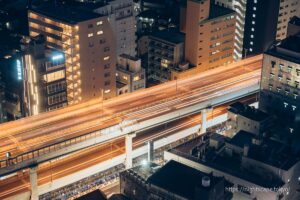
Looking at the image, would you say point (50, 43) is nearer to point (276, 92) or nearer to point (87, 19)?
point (87, 19)

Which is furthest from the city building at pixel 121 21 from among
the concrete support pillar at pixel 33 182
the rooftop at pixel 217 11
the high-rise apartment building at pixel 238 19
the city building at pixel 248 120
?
the concrete support pillar at pixel 33 182

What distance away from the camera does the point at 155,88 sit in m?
110

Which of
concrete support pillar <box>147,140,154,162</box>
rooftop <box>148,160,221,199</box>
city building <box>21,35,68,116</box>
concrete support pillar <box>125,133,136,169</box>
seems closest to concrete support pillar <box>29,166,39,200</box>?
concrete support pillar <box>125,133,136,169</box>

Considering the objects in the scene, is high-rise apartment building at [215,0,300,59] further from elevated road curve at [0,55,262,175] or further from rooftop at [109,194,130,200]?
rooftop at [109,194,130,200]

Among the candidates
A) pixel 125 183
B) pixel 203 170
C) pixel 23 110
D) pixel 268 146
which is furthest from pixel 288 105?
pixel 23 110

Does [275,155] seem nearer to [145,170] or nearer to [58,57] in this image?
[145,170]

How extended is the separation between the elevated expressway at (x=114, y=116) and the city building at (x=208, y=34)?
8215mm

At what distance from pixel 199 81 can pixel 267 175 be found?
33.6 m

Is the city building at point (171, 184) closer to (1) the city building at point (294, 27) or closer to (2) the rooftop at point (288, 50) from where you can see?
(2) the rooftop at point (288, 50)

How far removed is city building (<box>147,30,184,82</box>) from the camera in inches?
4936

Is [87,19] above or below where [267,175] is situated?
above

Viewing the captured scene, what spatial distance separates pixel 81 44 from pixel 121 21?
1672 cm

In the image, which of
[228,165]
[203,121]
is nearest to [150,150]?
[203,121]

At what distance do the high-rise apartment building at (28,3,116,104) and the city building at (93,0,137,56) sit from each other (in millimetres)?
7081
